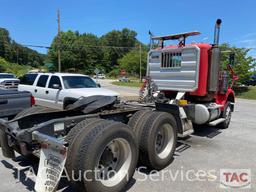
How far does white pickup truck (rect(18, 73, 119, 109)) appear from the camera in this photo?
8141mm

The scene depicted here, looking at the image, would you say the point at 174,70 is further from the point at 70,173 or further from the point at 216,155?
the point at 70,173

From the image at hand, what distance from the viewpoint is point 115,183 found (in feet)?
10.8

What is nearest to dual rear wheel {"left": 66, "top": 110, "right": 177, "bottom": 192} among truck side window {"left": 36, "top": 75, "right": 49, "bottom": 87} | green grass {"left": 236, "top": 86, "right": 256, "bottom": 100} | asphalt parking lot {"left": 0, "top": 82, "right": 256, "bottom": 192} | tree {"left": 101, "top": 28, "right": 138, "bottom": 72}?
asphalt parking lot {"left": 0, "top": 82, "right": 256, "bottom": 192}

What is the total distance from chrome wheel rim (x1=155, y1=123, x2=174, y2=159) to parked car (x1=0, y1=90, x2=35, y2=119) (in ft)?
9.89

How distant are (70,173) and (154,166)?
1.67m

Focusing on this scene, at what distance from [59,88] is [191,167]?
5641mm

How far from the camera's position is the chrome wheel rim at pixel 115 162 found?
330 centimetres

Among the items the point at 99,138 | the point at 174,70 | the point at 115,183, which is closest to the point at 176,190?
the point at 115,183

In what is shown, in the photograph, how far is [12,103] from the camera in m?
4.96

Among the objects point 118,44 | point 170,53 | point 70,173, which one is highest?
point 118,44

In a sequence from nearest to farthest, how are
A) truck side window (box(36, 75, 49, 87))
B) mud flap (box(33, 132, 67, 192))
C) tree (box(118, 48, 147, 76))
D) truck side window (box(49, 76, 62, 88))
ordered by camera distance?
mud flap (box(33, 132, 67, 192)) < truck side window (box(49, 76, 62, 88)) < truck side window (box(36, 75, 49, 87)) < tree (box(118, 48, 147, 76))

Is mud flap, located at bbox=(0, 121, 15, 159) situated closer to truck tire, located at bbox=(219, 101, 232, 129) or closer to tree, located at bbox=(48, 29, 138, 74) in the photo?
truck tire, located at bbox=(219, 101, 232, 129)

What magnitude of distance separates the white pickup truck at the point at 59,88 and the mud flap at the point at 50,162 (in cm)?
460

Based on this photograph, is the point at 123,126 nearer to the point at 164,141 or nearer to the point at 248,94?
the point at 164,141
